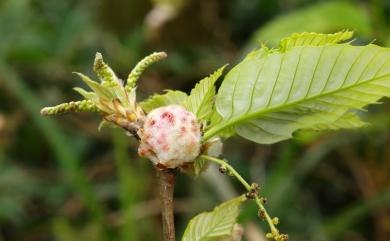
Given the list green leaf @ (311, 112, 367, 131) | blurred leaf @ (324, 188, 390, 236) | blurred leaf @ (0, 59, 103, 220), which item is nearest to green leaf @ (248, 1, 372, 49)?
blurred leaf @ (324, 188, 390, 236)

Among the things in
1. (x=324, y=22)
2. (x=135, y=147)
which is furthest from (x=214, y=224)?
(x=135, y=147)

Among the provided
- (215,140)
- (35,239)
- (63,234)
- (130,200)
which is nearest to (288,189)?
(130,200)

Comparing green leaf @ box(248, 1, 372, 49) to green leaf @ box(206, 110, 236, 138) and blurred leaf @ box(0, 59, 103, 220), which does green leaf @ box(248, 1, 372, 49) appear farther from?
green leaf @ box(206, 110, 236, 138)

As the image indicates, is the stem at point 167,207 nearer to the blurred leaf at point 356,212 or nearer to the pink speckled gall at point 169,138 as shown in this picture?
the pink speckled gall at point 169,138

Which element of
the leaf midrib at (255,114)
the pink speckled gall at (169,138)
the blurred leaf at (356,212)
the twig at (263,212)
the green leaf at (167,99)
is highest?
the blurred leaf at (356,212)

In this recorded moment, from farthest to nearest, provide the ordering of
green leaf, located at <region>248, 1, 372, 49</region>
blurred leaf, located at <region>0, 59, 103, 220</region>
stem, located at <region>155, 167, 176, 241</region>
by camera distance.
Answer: blurred leaf, located at <region>0, 59, 103, 220</region> < green leaf, located at <region>248, 1, 372, 49</region> < stem, located at <region>155, 167, 176, 241</region>

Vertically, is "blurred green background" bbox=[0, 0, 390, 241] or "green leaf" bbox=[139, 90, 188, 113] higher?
"blurred green background" bbox=[0, 0, 390, 241]

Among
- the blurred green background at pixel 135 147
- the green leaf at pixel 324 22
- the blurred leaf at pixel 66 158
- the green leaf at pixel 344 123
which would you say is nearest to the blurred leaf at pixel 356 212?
the blurred green background at pixel 135 147
